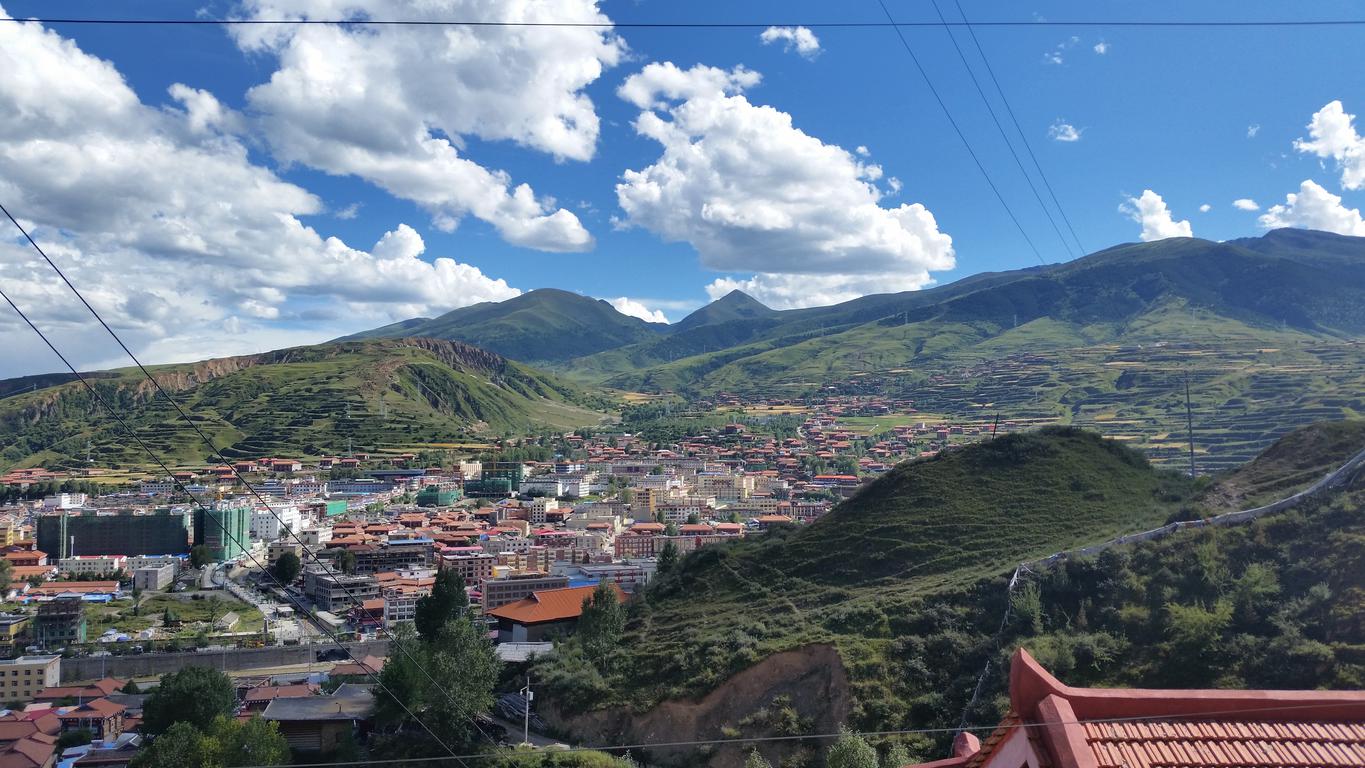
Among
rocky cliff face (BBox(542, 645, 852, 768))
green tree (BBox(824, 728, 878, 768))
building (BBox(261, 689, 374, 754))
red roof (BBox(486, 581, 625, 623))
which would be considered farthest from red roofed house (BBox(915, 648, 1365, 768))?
red roof (BBox(486, 581, 625, 623))

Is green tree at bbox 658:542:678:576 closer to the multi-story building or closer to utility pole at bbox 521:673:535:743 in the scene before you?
utility pole at bbox 521:673:535:743

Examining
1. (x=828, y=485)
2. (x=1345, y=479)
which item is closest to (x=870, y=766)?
(x=1345, y=479)

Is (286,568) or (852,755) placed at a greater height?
(852,755)

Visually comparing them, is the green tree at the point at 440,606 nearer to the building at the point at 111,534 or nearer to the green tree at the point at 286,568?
the green tree at the point at 286,568

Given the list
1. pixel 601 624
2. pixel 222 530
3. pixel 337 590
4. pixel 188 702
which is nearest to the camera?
pixel 188 702

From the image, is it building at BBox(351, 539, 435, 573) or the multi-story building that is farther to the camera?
building at BBox(351, 539, 435, 573)

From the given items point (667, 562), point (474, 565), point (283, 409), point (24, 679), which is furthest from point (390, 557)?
point (283, 409)

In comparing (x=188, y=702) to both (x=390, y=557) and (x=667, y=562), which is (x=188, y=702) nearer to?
(x=667, y=562)
